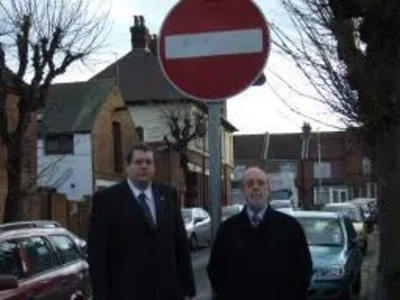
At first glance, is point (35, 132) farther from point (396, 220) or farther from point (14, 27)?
point (396, 220)

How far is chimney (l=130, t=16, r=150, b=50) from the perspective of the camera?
226 feet

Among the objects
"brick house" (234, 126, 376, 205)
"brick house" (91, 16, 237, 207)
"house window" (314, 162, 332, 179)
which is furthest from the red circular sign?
"house window" (314, 162, 332, 179)

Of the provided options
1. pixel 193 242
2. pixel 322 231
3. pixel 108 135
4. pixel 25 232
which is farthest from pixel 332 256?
pixel 108 135

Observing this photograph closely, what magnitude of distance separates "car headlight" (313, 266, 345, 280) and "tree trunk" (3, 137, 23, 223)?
12481 millimetres

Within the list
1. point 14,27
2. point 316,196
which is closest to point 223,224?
point 14,27

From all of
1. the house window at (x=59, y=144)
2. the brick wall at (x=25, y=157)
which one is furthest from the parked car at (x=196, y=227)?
the house window at (x=59, y=144)

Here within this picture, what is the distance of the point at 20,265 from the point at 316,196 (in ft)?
321

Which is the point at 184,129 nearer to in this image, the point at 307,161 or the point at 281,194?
the point at 281,194

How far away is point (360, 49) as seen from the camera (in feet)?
33.3

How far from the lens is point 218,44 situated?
243 inches

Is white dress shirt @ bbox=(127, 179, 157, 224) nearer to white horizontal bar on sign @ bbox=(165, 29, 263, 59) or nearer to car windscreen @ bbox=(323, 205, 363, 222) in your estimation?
white horizontal bar on sign @ bbox=(165, 29, 263, 59)

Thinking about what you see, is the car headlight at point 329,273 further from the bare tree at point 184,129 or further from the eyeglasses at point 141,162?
the bare tree at point 184,129

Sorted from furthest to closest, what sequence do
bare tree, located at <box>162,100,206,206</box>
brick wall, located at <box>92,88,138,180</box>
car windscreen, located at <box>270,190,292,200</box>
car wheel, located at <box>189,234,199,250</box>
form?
car windscreen, located at <box>270,190,292,200</box>, bare tree, located at <box>162,100,206,206</box>, brick wall, located at <box>92,88,138,180</box>, car wheel, located at <box>189,234,199,250</box>

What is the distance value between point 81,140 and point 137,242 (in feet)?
136
